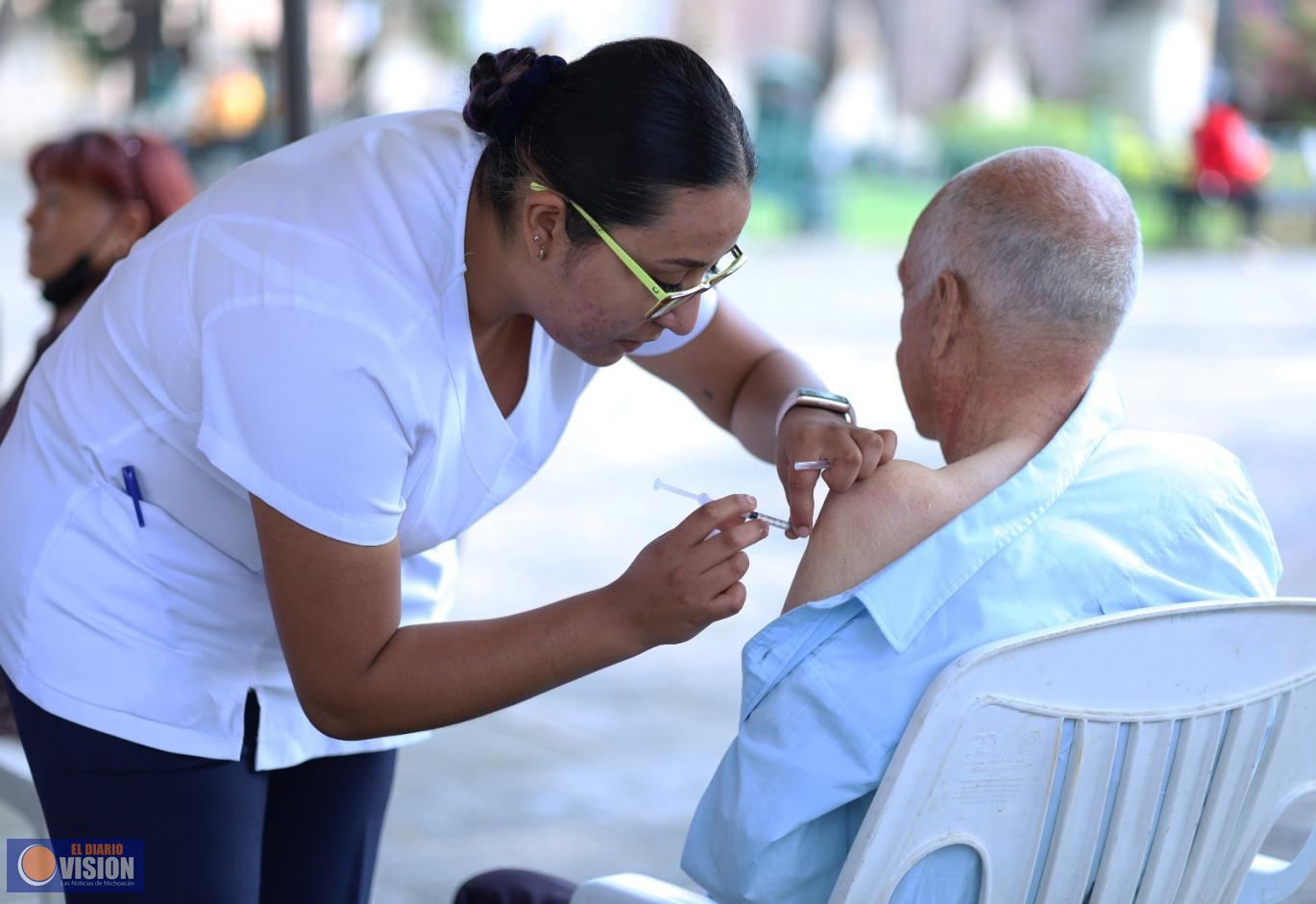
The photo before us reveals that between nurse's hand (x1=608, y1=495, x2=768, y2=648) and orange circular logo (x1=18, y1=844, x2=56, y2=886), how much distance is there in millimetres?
931

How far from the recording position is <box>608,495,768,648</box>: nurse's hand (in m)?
1.46

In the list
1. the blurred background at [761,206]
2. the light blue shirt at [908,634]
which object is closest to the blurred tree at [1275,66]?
the blurred background at [761,206]

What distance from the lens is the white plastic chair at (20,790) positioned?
7.51ft

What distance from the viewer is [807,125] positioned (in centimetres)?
1683

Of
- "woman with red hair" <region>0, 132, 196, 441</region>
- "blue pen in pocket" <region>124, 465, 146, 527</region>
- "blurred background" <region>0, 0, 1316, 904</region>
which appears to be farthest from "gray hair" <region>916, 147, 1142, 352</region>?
"woman with red hair" <region>0, 132, 196, 441</region>

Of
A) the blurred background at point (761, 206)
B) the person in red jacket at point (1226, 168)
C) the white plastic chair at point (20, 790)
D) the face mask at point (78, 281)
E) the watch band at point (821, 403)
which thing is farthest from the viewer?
the person in red jacket at point (1226, 168)

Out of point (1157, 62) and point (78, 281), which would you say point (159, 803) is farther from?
point (1157, 62)

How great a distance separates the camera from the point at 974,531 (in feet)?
5.02

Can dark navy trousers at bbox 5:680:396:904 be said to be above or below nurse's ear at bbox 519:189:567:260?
below

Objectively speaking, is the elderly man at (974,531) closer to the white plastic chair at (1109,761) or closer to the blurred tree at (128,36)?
the white plastic chair at (1109,761)

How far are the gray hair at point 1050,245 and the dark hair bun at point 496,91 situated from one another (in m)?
0.54

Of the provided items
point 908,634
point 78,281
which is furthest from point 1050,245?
point 78,281

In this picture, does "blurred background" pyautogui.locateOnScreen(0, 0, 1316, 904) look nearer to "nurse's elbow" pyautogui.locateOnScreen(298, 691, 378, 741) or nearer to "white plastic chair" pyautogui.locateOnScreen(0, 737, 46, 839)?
"nurse's elbow" pyautogui.locateOnScreen(298, 691, 378, 741)

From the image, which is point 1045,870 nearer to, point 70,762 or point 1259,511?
point 1259,511
